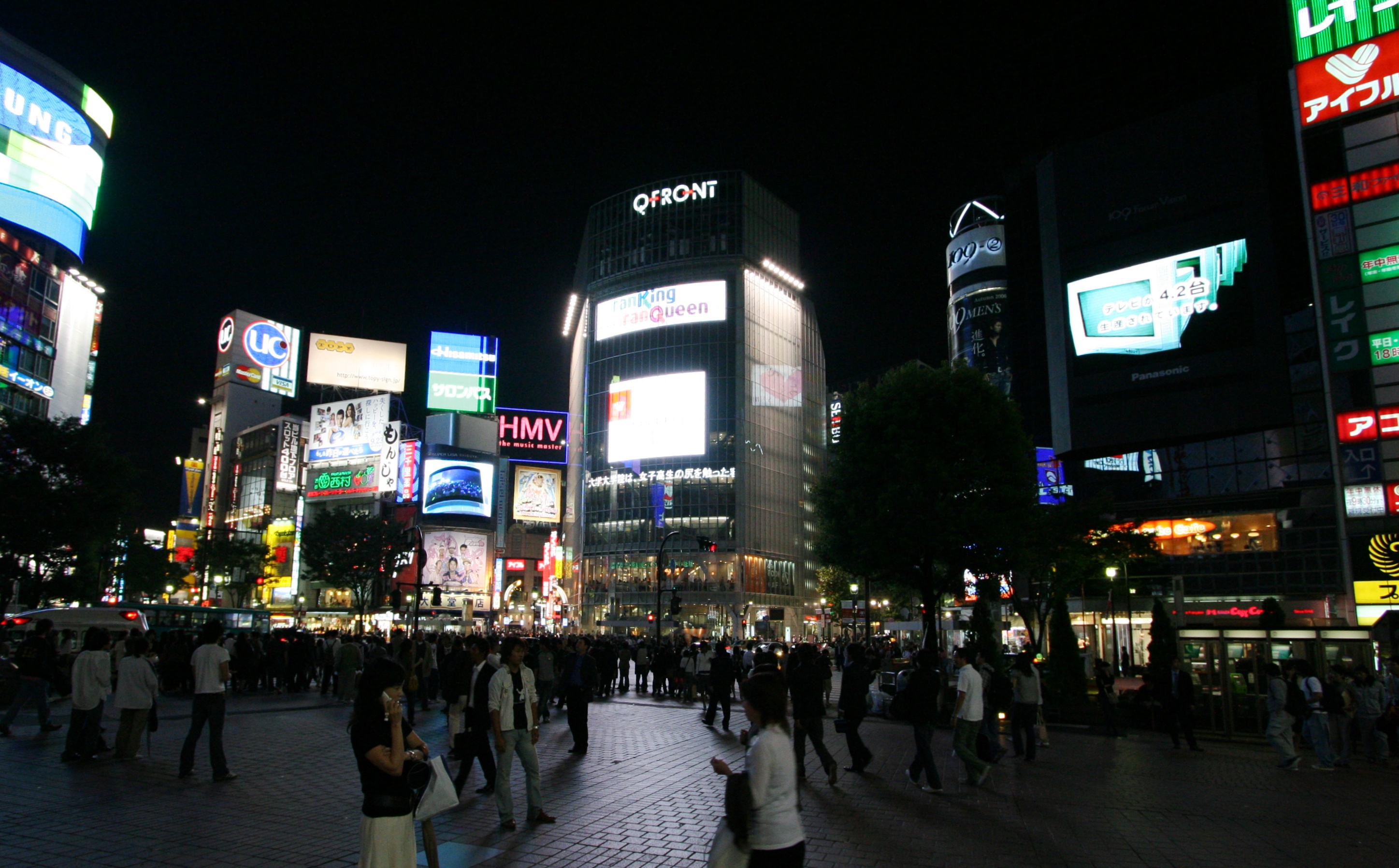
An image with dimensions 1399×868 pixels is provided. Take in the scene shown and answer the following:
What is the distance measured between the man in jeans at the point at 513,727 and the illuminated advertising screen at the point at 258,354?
4242 inches

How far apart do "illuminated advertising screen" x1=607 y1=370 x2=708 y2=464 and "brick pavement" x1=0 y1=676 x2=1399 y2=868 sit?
66261mm

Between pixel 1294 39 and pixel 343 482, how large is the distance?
7991cm

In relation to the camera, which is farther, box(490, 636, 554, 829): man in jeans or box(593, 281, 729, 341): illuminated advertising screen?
box(593, 281, 729, 341): illuminated advertising screen

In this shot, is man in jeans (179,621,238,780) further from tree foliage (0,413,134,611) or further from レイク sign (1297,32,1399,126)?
レイク sign (1297,32,1399,126)

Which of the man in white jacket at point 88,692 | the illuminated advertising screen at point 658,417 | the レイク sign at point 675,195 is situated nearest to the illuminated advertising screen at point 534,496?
the illuminated advertising screen at point 658,417

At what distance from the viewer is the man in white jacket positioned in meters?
11.4

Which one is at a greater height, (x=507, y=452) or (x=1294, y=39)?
(x=1294, y=39)

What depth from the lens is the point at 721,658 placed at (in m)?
17.9

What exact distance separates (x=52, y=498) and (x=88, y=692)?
32.1 m

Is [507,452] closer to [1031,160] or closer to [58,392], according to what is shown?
[58,392]

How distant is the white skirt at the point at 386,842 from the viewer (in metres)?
4.71

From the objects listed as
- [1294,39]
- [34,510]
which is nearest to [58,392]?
[34,510]

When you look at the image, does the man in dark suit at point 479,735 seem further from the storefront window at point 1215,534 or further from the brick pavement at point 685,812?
the storefront window at point 1215,534

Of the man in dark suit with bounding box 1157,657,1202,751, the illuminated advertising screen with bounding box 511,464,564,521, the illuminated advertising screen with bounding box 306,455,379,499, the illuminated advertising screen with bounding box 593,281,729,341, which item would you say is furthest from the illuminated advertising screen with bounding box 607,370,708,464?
the man in dark suit with bounding box 1157,657,1202,751
